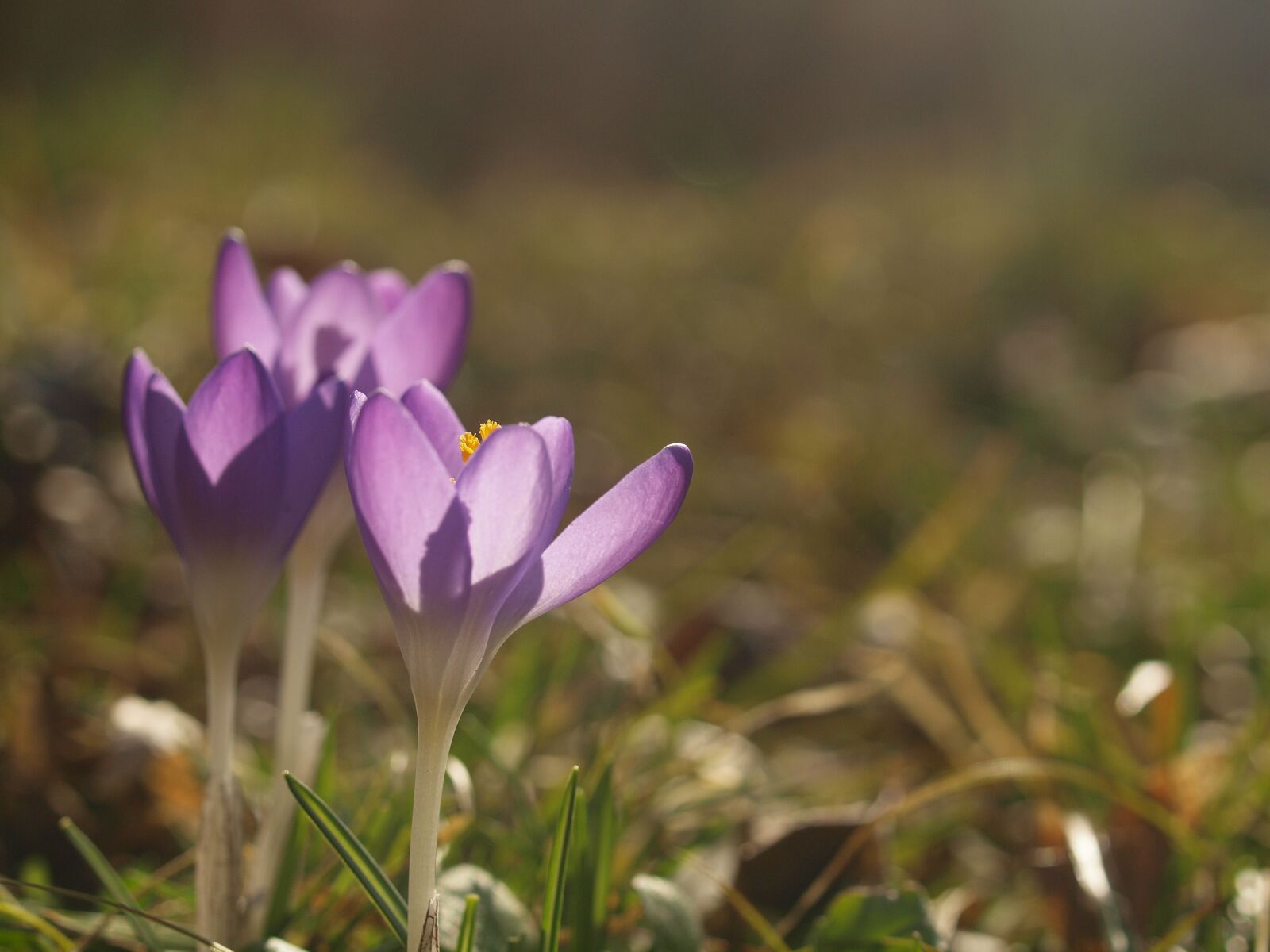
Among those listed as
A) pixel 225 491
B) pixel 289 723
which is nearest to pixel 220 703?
pixel 289 723

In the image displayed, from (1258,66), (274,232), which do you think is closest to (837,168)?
(274,232)

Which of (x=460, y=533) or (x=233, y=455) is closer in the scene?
(x=460, y=533)

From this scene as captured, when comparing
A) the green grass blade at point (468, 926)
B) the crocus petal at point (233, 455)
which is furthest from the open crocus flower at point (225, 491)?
the green grass blade at point (468, 926)

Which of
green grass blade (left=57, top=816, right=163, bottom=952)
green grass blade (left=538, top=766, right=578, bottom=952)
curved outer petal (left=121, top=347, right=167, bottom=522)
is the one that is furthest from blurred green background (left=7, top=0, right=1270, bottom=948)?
curved outer petal (left=121, top=347, right=167, bottom=522)

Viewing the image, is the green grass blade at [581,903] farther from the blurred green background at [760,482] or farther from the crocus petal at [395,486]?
the crocus petal at [395,486]

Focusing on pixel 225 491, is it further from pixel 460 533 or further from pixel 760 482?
pixel 760 482

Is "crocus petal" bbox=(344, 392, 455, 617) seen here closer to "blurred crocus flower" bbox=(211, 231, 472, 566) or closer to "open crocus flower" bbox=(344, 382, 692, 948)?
"open crocus flower" bbox=(344, 382, 692, 948)
